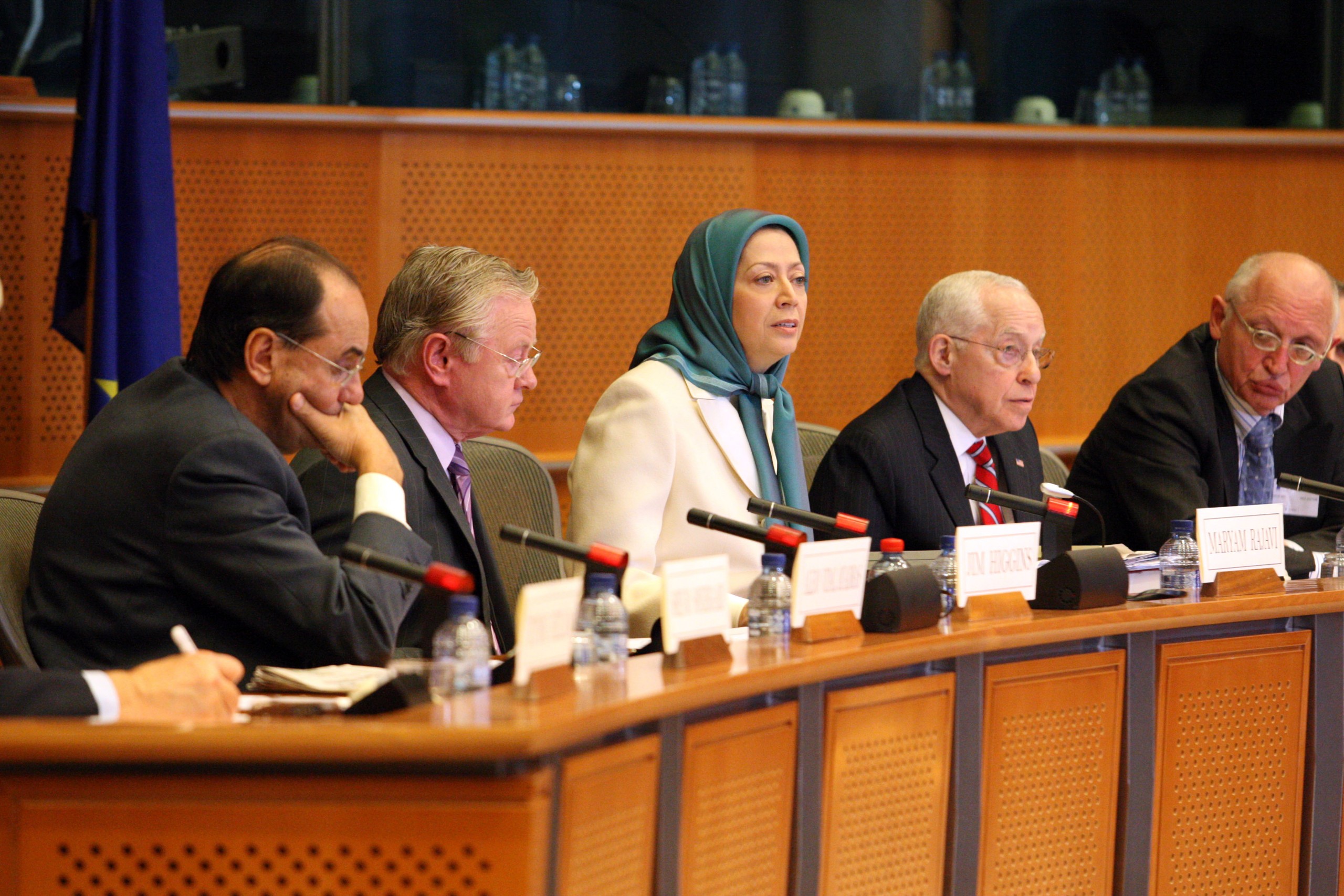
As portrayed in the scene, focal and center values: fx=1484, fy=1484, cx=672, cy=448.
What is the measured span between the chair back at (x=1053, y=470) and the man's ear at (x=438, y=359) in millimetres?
1633

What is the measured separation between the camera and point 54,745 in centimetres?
144

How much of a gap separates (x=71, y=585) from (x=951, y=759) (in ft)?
4.09

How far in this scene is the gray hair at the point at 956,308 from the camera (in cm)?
309

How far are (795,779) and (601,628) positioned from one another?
348 millimetres

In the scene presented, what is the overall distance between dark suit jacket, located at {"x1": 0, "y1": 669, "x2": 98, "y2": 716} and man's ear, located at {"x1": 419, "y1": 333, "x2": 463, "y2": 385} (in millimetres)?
1016

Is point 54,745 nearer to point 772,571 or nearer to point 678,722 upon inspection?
point 678,722

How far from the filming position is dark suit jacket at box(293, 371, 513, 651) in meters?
2.34

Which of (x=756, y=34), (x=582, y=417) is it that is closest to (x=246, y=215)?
(x=582, y=417)

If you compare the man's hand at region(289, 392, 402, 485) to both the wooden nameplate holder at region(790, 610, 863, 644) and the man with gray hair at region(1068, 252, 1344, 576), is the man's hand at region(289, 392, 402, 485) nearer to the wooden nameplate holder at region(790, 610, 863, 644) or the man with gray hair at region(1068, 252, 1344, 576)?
the wooden nameplate holder at region(790, 610, 863, 644)

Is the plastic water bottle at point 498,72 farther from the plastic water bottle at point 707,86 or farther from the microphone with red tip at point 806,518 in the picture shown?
the microphone with red tip at point 806,518

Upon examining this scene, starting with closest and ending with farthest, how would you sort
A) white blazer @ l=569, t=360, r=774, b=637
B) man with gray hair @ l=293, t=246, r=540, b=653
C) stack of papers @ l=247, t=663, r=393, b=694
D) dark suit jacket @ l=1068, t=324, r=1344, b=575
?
stack of papers @ l=247, t=663, r=393, b=694 → man with gray hair @ l=293, t=246, r=540, b=653 → white blazer @ l=569, t=360, r=774, b=637 → dark suit jacket @ l=1068, t=324, r=1344, b=575

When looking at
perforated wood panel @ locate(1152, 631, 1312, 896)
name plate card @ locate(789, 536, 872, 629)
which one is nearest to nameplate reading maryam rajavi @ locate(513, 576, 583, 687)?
name plate card @ locate(789, 536, 872, 629)

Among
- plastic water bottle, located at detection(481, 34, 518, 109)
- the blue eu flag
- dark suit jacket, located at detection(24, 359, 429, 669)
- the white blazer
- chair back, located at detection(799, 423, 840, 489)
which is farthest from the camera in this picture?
plastic water bottle, located at detection(481, 34, 518, 109)

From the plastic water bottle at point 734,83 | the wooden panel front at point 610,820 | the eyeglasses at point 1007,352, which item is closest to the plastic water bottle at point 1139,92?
the plastic water bottle at point 734,83
